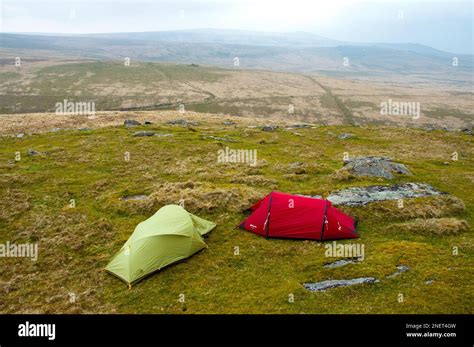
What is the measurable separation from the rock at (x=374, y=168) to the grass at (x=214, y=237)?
1.38 m

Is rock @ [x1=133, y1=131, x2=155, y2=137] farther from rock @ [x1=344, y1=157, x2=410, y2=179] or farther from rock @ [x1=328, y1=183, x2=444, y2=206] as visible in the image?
rock @ [x1=328, y1=183, x2=444, y2=206]

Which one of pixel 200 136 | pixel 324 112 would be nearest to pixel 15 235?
pixel 200 136

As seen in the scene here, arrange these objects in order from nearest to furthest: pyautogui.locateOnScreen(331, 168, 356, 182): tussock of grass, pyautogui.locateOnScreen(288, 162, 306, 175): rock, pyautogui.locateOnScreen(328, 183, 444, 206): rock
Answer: pyautogui.locateOnScreen(328, 183, 444, 206): rock < pyautogui.locateOnScreen(331, 168, 356, 182): tussock of grass < pyautogui.locateOnScreen(288, 162, 306, 175): rock

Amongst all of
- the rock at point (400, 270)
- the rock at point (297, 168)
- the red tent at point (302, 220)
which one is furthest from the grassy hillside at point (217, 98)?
the rock at point (400, 270)

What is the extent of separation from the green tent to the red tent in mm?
Answer: 4367

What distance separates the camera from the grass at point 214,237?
15984 mm

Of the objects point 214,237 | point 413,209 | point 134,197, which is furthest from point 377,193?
point 134,197

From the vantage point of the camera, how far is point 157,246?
19000 millimetres

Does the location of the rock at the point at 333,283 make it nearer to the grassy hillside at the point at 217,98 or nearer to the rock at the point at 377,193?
the rock at the point at 377,193

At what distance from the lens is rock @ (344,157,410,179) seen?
31.9 metres

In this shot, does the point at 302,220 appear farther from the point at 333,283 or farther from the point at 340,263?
the point at 333,283

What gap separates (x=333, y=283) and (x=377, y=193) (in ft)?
40.5

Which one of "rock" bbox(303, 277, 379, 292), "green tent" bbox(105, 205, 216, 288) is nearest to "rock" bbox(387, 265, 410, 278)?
"rock" bbox(303, 277, 379, 292)

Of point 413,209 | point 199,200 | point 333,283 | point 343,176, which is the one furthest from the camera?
point 343,176
